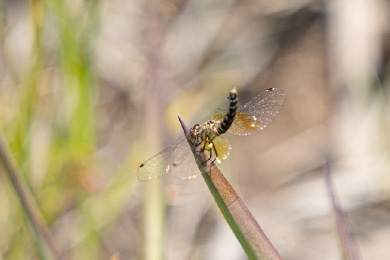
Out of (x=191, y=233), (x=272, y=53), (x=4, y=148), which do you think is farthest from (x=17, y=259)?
(x=272, y=53)

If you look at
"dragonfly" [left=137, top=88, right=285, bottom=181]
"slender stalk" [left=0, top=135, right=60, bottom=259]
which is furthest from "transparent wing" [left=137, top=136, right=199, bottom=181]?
"slender stalk" [left=0, top=135, right=60, bottom=259]

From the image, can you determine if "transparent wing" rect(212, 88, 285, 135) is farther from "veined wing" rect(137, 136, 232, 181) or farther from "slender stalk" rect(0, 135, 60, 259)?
"slender stalk" rect(0, 135, 60, 259)

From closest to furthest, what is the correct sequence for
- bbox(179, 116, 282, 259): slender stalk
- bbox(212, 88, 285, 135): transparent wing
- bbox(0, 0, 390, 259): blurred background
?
bbox(179, 116, 282, 259): slender stalk → bbox(212, 88, 285, 135): transparent wing → bbox(0, 0, 390, 259): blurred background

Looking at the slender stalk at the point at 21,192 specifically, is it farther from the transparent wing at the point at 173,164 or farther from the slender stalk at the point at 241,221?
the slender stalk at the point at 241,221

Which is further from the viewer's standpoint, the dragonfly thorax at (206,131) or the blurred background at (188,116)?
the blurred background at (188,116)

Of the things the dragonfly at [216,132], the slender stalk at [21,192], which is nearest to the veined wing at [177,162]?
Answer: the dragonfly at [216,132]

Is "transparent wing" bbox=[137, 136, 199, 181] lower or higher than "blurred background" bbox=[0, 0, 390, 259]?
lower

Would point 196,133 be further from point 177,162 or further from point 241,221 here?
point 241,221
